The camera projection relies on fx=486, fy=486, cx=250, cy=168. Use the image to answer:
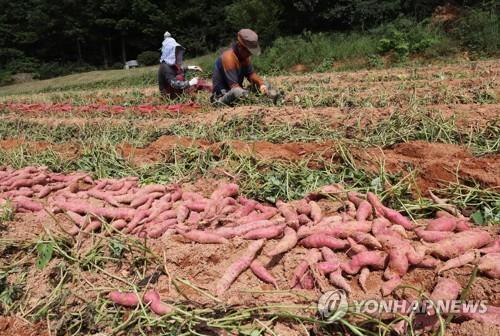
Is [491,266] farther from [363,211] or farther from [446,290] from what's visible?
[363,211]

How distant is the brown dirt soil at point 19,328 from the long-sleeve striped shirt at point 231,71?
15.7 feet

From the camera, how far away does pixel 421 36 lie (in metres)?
14.0

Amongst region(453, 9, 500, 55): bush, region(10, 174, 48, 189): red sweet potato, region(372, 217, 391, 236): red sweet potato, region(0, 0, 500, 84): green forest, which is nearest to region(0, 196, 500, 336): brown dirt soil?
region(372, 217, 391, 236): red sweet potato

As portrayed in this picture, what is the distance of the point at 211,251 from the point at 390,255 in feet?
3.02

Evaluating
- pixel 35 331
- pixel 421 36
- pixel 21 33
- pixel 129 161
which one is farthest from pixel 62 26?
pixel 35 331

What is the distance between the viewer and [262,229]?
2.66 m

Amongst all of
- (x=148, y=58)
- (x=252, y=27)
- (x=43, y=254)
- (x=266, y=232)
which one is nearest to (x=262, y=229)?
(x=266, y=232)

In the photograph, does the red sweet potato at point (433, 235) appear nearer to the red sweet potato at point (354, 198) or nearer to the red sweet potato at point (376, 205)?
the red sweet potato at point (376, 205)

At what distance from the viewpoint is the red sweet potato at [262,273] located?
7.72ft

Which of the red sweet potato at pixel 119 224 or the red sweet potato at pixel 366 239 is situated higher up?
the red sweet potato at pixel 366 239

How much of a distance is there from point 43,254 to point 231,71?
4.47 metres

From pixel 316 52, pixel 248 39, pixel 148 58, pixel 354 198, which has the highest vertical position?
pixel 248 39

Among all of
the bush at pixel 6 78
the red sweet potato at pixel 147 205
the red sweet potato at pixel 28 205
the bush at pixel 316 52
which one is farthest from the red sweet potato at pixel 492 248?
the bush at pixel 6 78

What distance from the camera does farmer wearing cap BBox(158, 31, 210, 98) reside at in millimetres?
8367
